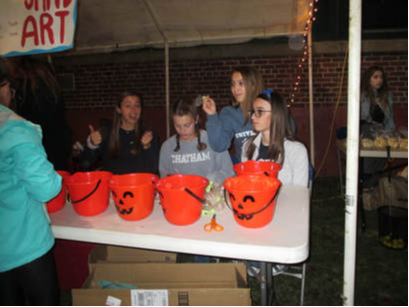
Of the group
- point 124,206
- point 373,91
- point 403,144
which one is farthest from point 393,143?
point 124,206

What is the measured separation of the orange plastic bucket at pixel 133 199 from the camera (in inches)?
49.4

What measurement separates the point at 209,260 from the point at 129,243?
138 cm

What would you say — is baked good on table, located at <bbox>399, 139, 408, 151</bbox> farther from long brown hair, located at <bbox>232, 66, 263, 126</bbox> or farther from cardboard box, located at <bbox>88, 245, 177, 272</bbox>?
cardboard box, located at <bbox>88, 245, 177, 272</bbox>

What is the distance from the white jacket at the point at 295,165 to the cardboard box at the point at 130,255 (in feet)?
3.09

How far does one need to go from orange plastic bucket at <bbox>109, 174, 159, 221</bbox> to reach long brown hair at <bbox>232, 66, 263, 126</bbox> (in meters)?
Answer: 1.42

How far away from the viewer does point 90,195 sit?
1.36 metres

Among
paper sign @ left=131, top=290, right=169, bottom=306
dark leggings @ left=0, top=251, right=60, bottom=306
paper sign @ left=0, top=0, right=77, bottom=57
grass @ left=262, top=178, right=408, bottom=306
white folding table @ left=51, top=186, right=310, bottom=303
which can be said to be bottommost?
grass @ left=262, top=178, right=408, bottom=306

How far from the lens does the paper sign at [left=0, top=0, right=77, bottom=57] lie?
158cm

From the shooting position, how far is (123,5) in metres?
2.63

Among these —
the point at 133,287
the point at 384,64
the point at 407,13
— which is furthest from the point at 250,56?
the point at 133,287

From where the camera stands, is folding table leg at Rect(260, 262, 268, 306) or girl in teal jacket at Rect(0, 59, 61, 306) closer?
girl in teal jacket at Rect(0, 59, 61, 306)

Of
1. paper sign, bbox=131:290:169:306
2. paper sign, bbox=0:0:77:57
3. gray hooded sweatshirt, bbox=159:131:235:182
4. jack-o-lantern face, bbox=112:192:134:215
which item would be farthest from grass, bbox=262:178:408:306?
paper sign, bbox=0:0:77:57

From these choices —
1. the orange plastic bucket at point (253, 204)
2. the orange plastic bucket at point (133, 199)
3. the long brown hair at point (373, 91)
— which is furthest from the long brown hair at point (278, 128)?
the long brown hair at point (373, 91)

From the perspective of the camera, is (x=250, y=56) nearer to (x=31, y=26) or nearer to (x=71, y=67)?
(x=71, y=67)
